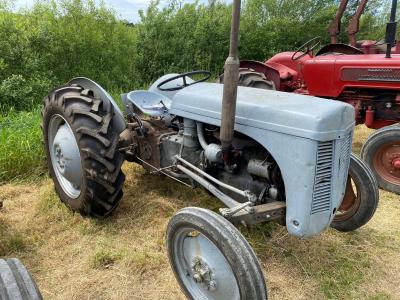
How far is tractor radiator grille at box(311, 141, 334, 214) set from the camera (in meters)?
2.03

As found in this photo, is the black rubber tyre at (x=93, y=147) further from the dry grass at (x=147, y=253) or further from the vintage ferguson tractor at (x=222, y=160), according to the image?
the dry grass at (x=147, y=253)

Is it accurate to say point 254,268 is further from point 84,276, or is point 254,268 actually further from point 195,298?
point 84,276

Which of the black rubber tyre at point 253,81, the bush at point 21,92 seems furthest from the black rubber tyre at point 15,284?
the bush at point 21,92

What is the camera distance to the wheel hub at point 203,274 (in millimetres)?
2137

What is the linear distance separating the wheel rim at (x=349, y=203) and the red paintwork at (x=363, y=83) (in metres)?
1.88

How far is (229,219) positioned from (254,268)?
38 cm

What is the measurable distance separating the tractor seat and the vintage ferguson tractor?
2.1 inches

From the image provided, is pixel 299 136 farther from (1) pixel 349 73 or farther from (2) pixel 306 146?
(1) pixel 349 73

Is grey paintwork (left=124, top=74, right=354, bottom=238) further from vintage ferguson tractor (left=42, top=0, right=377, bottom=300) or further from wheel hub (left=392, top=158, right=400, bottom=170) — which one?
wheel hub (left=392, top=158, right=400, bottom=170)

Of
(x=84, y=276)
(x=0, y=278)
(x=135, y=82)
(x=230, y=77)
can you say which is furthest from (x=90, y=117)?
(x=135, y=82)

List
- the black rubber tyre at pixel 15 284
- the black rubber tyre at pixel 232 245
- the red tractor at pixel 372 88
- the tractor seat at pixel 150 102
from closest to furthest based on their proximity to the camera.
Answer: the black rubber tyre at pixel 15 284 < the black rubber tyre at pixel 232 245 < the tractor seat at pixel 150 102 < the red tractor at pixel 372 88

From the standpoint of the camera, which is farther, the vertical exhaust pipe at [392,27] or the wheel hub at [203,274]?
the vertical exhaust pipe at [392,27]

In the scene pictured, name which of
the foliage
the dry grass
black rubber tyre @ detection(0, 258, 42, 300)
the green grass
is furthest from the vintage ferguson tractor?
the foliage

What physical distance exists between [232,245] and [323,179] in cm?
61
